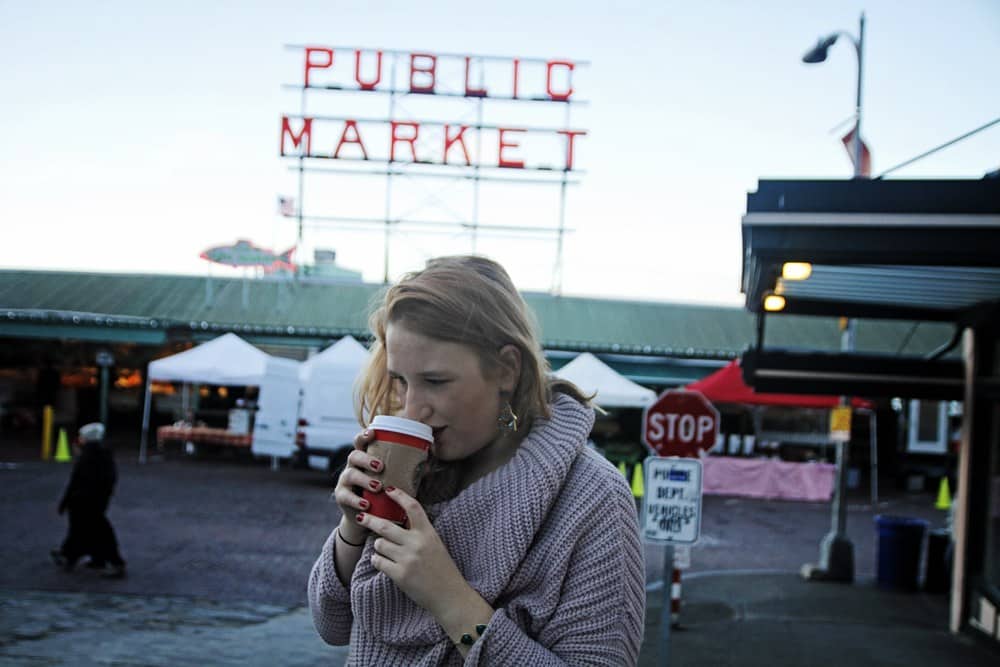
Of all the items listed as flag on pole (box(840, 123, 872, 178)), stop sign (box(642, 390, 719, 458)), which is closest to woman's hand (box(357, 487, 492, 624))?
stop sign (box(642, 390, 719, 458))

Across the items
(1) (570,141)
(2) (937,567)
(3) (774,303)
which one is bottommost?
(2) (937,567)

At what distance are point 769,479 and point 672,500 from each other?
57.0 feet

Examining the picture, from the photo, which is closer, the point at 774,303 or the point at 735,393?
the point at 774,303

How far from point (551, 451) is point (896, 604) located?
10.6m

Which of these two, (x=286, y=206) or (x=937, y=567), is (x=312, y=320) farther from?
(x=937, y=567)

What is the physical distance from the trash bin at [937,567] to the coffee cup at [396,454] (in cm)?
1184

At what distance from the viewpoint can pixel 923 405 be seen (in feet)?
100

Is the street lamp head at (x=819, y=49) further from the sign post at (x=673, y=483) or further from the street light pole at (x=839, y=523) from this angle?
the sign post at (x=673, y=483)

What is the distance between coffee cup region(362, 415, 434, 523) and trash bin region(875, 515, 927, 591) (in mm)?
11659

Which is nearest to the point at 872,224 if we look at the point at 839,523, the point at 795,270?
the point at 795,270

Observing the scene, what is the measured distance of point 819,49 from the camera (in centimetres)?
1323

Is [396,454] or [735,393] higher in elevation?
[396,454]

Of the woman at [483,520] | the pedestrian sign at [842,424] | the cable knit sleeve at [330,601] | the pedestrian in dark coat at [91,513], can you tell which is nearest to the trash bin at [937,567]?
the pedestrian sign at [842,424]

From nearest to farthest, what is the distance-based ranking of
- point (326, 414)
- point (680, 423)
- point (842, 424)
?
point (680, 423)
point (842, 424)
point (326, 414)
